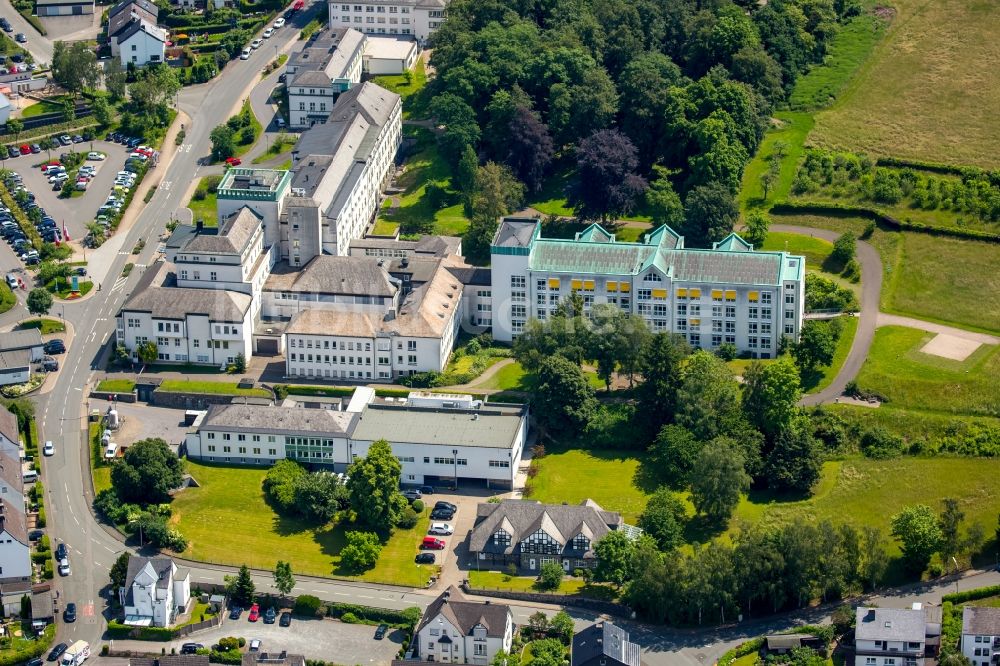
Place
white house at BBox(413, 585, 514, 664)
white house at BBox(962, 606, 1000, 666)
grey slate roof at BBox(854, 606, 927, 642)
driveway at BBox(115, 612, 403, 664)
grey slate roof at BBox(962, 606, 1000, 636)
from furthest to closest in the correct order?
driveway at BBox(115, 612, 403, 664) < white house at BBox(413, 585, 514, 664) < grey slate roof at BBox(854, 606, 927, 642) < grey slate roof at BBox(962, 606, 1000, 636) < white house at BBox(962, 606, 1000, 666)

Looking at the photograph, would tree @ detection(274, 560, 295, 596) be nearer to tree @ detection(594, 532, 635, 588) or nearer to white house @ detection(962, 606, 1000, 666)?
tree @ detection(594, 532, 635, 588)

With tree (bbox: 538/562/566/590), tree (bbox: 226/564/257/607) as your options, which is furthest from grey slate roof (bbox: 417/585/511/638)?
tree (bbox: 226/564/257/607)

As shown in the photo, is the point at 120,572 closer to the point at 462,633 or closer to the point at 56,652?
the point at 56,652

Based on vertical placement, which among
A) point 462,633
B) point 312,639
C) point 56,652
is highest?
point 462,633

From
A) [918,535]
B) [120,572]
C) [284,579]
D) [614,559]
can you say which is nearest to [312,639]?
[284,579]

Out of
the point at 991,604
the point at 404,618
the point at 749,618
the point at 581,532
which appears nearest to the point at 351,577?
the point at 404,618

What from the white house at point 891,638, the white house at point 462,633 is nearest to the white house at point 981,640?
the white house at point 891,638
